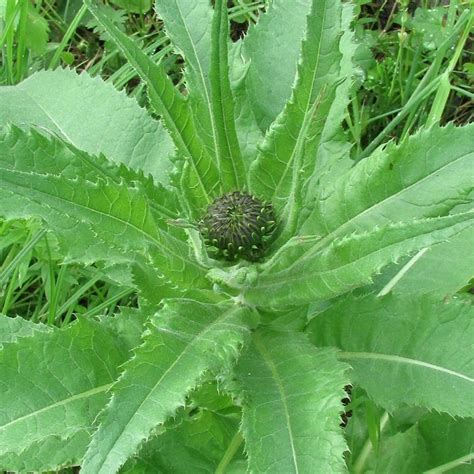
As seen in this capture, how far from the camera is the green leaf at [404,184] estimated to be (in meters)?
1.49

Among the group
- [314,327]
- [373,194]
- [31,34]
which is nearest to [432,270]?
[314,327]

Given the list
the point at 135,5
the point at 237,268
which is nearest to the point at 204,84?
the point at 237,268

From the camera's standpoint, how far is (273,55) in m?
1.93

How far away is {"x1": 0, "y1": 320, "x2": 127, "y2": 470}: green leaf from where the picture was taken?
57.6 inches

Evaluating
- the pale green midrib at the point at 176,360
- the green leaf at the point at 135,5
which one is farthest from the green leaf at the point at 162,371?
the green leaf at the point at 135,5

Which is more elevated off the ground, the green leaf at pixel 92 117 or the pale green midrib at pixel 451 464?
the green leaf at pixel 92 117

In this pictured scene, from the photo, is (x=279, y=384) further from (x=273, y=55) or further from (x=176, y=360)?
(x=273, y=55)

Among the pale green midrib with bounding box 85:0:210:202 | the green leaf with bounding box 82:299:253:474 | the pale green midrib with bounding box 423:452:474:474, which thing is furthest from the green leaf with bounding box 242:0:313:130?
the pale green midrib with bounding box 423:452:474:474

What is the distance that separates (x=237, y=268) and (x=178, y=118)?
1.06ft

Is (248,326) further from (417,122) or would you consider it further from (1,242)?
(417,122)

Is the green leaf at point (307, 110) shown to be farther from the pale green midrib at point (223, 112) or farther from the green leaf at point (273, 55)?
the green leaf at point (273, 55)

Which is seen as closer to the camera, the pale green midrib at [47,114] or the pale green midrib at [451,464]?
the pale green midrib at [451,464]

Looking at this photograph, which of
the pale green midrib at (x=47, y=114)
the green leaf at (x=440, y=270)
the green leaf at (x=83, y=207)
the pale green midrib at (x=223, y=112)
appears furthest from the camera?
the pale green midrib at (x=47, y=114)

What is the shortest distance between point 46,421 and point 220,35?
798 mm
